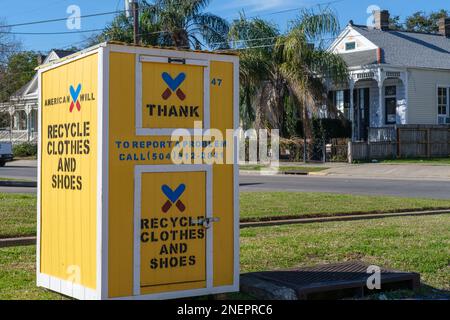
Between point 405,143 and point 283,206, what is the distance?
22.8 m

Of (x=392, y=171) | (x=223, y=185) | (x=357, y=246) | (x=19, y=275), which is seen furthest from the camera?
(x=392, y=171)

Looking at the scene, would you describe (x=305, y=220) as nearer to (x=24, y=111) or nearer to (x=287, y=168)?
(x=287, y=168)

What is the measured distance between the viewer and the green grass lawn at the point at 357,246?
7.75 m

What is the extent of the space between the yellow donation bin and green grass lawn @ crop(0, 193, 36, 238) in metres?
3.76

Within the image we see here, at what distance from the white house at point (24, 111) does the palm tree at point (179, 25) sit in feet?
55.3

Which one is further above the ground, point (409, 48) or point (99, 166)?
point (409, 48)

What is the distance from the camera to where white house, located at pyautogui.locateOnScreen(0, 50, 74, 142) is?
55156mm

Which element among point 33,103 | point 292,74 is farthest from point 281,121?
Result: point 33,103

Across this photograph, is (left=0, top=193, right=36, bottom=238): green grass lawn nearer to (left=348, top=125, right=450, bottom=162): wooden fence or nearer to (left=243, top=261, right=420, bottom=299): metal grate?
(left=243, top=261, right=420, bottom=299): metal grate

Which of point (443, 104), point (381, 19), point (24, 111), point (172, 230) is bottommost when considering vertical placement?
point (172, 230)

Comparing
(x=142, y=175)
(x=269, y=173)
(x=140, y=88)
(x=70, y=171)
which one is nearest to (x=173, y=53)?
(x=140, y=88)

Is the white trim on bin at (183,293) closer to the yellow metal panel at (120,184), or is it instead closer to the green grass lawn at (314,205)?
the yellow metal panel at (120,184)

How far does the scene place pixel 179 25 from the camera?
37.6m
